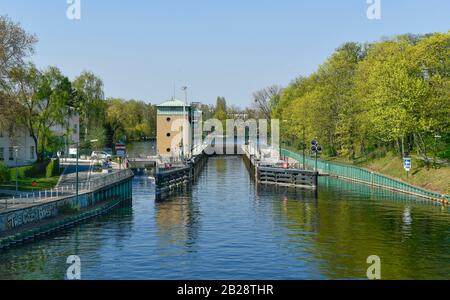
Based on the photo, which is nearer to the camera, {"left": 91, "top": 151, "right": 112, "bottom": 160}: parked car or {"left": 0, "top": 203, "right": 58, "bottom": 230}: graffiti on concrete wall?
{"left": 0, "top": 203, "right": 58, "bottom": 230}: graffiti on concrete wall

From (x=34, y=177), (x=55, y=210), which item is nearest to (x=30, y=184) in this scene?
(x=34, y=177)

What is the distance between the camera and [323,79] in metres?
136

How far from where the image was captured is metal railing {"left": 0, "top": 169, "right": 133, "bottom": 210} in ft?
180

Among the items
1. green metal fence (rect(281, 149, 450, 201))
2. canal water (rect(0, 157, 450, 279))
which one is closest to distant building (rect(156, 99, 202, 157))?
green metal fence (rect(281, 149, 450, 201))

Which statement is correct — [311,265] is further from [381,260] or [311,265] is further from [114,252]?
[114,252]

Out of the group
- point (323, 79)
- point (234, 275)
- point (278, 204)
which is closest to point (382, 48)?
point (323, 79)

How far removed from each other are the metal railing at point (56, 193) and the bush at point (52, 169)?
11502 millimetres

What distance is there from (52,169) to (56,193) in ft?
79.6

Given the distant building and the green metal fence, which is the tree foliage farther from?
the distant building

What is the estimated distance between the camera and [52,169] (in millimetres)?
83875

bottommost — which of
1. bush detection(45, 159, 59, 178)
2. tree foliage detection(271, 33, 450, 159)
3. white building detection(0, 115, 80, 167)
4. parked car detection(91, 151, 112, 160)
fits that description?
bush detection(45, 159, 59, 178)

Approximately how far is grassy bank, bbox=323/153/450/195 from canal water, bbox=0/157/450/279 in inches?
164

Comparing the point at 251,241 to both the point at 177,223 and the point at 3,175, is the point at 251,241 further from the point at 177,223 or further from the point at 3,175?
the point at 3,175
